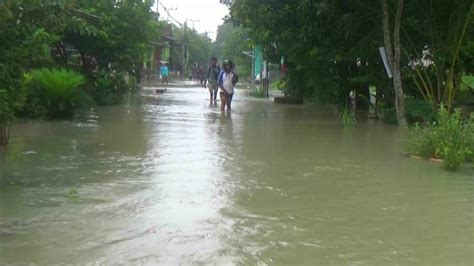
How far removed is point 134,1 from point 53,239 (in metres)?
16.4

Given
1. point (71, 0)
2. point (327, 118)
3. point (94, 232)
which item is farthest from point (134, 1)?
point (94, 232)

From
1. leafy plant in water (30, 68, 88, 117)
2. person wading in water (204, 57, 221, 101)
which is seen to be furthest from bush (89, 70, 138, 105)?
leafy plant in water (30, 68, 88, 117)

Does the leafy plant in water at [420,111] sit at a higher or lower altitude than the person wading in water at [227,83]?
lower

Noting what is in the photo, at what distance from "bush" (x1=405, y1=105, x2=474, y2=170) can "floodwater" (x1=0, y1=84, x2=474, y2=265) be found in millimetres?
256

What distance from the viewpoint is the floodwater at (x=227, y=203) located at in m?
4.72

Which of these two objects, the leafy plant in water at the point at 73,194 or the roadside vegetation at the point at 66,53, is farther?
the roadside vegetation at the point at 66,53

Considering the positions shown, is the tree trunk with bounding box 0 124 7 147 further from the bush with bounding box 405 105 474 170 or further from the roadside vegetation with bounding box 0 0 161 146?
the bush with bounding box 405 105 474 170

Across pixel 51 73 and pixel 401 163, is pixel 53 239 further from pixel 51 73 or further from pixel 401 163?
pixel 51 73

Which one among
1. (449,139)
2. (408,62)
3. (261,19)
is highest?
(261,19)

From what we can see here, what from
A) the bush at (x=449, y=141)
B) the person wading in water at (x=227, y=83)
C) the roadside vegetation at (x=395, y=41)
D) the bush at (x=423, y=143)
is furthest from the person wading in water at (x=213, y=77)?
the bush at (x=449, y=141)

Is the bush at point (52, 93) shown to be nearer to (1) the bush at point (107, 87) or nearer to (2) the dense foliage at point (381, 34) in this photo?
(2) the dense foliage at point (381, 34)

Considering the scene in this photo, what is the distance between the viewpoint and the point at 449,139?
8609mm

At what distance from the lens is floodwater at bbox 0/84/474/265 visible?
4.72 metres

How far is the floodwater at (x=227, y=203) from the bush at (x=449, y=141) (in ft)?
0.84
